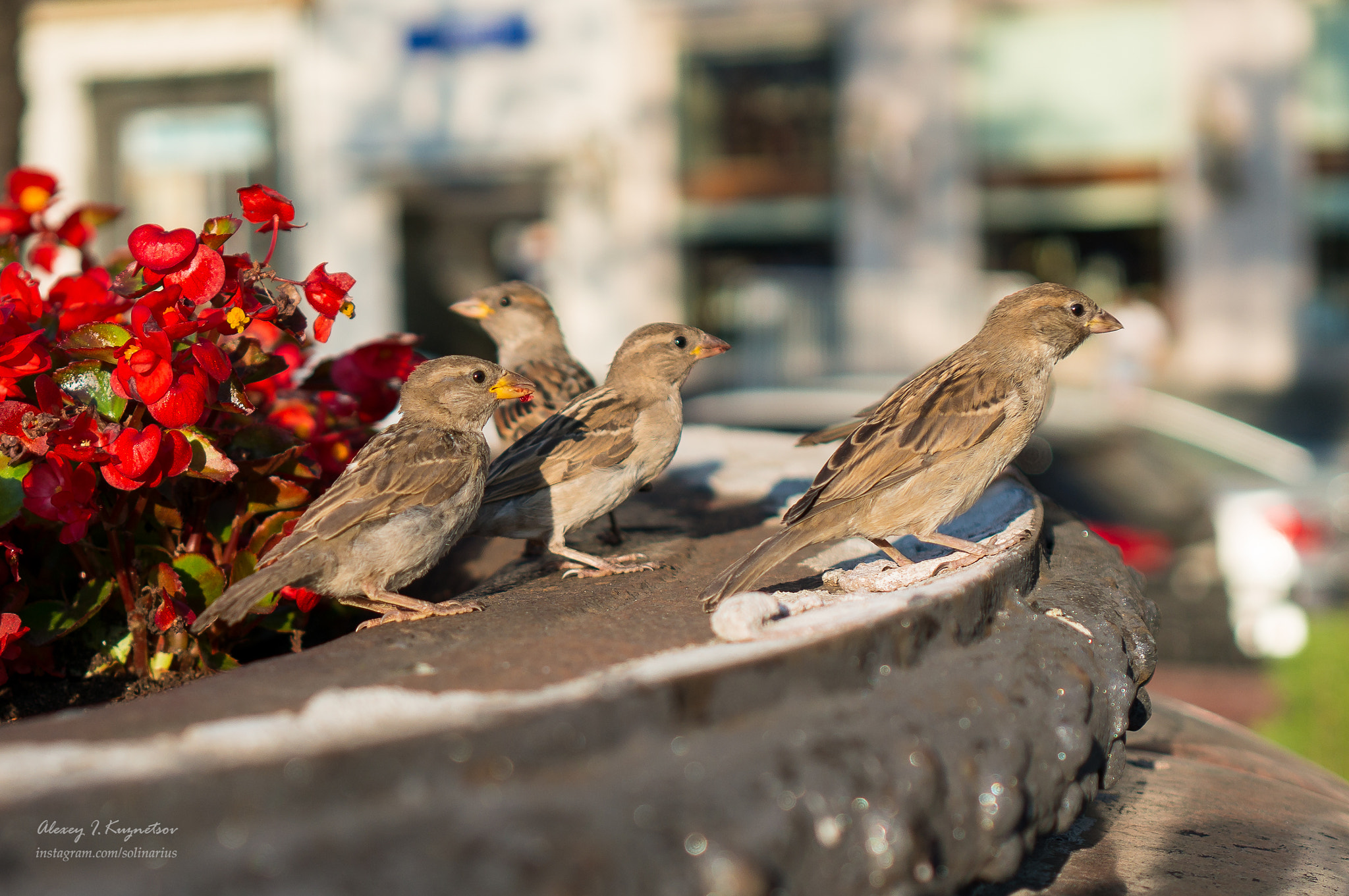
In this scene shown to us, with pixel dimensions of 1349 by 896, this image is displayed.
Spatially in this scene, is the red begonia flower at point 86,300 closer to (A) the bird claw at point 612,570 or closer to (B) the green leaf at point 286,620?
(B) the green leaf at point 286,620

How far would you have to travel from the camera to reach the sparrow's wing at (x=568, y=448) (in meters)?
2.93

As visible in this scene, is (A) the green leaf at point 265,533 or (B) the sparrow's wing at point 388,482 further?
(A) the green leaf at point 265,533

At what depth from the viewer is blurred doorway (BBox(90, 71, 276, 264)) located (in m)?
18.4

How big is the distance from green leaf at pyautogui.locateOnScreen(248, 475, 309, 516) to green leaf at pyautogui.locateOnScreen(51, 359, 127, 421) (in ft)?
1.03

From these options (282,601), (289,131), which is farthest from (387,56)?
(282,601)

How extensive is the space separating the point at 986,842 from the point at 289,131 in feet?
60.9

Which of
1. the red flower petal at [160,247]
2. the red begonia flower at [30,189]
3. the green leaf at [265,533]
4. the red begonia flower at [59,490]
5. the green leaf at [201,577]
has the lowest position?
the green leaf at [201,577]

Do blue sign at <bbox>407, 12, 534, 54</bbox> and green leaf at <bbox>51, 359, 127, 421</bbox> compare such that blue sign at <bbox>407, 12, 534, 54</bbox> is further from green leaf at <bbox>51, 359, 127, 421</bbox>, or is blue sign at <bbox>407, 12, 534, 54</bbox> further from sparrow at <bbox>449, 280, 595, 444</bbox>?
green leaf at <bbox>51, 359, 127, 421</bbox>

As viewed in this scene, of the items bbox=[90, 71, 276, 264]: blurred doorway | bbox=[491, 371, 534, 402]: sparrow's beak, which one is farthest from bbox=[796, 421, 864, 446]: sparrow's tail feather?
bbox=[90, 71, 276, 264]: blurred doorway

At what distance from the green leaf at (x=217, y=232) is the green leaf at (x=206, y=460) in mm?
319

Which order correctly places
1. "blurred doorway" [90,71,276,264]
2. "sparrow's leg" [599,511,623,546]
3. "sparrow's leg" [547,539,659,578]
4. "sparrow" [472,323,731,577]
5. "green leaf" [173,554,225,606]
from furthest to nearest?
"blurred doorway" [90,71,276,264] < "sparrow's leg" [599,511,623,546] < "sparrow" [472,323,731,577] < "sparrow's leg" [547,539,659,578] < "green leaf" [173,554,225,606]

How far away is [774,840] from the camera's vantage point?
4.09 ft

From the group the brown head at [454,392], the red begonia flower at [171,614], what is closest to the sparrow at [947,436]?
the brown head at [454,392]

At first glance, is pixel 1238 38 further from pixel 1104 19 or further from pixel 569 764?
pixel 569 764
